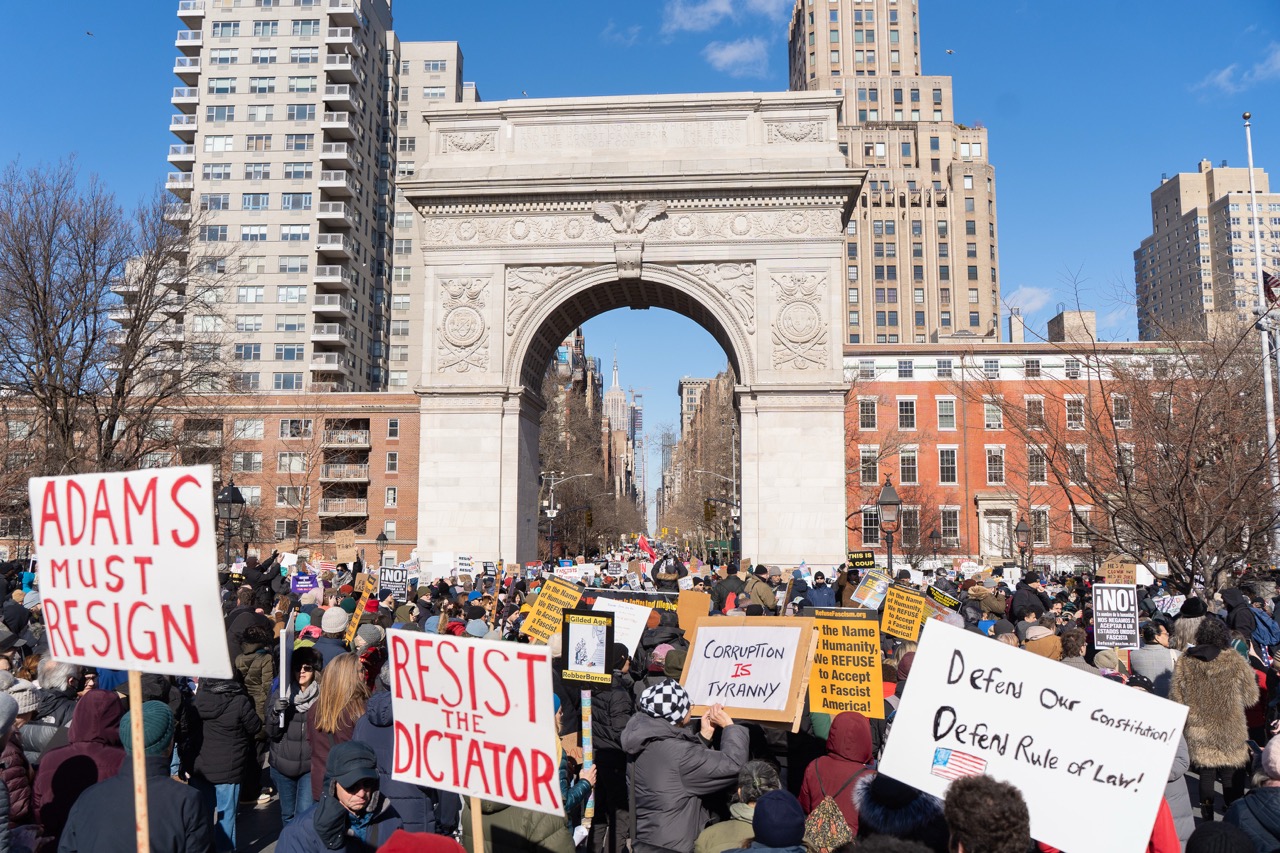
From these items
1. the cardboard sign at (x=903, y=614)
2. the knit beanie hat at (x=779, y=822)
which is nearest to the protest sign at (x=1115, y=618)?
the cardboard sign at (x=903, y=614)

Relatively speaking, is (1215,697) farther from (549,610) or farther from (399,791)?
(399,791)

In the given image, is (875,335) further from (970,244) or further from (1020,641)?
(1020,641)

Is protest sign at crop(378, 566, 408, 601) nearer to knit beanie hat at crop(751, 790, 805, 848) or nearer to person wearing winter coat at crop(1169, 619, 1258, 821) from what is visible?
person wearing winter coat at crop(1169, 619, 1258, 821)

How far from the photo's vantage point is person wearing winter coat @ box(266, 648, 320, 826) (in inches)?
290

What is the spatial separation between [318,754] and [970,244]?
92697 millimetres

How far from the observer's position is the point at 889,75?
3912 inches

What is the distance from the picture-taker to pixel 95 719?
238 inches

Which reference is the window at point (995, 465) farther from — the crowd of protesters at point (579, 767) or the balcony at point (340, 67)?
the balcony at point (340, 67)

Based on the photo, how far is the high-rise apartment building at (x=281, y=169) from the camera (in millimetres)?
64812

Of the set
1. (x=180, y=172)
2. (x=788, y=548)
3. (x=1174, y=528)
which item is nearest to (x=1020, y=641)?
(x=1174, y=528)

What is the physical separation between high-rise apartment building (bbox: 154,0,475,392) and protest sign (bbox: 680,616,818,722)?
195 ft

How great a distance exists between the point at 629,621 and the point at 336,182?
202 ft

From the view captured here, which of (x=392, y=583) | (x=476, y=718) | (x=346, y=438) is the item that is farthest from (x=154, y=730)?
(x=346, y=438)

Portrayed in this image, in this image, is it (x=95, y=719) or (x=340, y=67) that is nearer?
(x=95, y=719)
